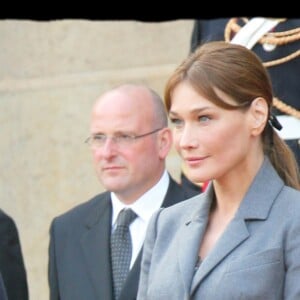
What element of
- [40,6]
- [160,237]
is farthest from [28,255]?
[40,6]

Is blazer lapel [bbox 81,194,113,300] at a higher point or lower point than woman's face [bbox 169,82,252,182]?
lower

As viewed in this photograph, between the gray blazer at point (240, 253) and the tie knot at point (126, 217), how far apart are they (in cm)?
88

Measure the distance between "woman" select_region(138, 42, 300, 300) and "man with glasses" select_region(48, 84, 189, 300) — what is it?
2.92ft

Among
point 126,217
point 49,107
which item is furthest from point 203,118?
point 49,107

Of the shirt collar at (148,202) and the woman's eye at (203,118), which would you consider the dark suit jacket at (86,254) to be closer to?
the shirt collar at (148,202)

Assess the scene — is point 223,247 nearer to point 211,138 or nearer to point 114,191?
point 211,138

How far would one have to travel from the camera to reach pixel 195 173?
261 centimetres

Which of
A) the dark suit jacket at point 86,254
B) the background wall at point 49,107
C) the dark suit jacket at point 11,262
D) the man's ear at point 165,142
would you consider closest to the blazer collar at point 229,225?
the dark suit jacket at point 86,254

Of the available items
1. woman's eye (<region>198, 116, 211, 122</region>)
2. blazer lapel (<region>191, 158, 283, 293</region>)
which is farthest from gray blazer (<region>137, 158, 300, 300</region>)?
woman's eye (<region>198, 116, 211, 122</region>)

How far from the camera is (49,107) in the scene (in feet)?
19.2

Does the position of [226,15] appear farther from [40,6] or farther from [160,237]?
[160,237]

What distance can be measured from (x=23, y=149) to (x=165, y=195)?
7.62ft

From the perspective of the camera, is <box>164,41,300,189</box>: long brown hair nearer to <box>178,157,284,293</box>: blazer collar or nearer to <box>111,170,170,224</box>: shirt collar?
<box>178,157,284,293</box>: blazer collar

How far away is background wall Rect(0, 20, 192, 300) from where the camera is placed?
5738mm
